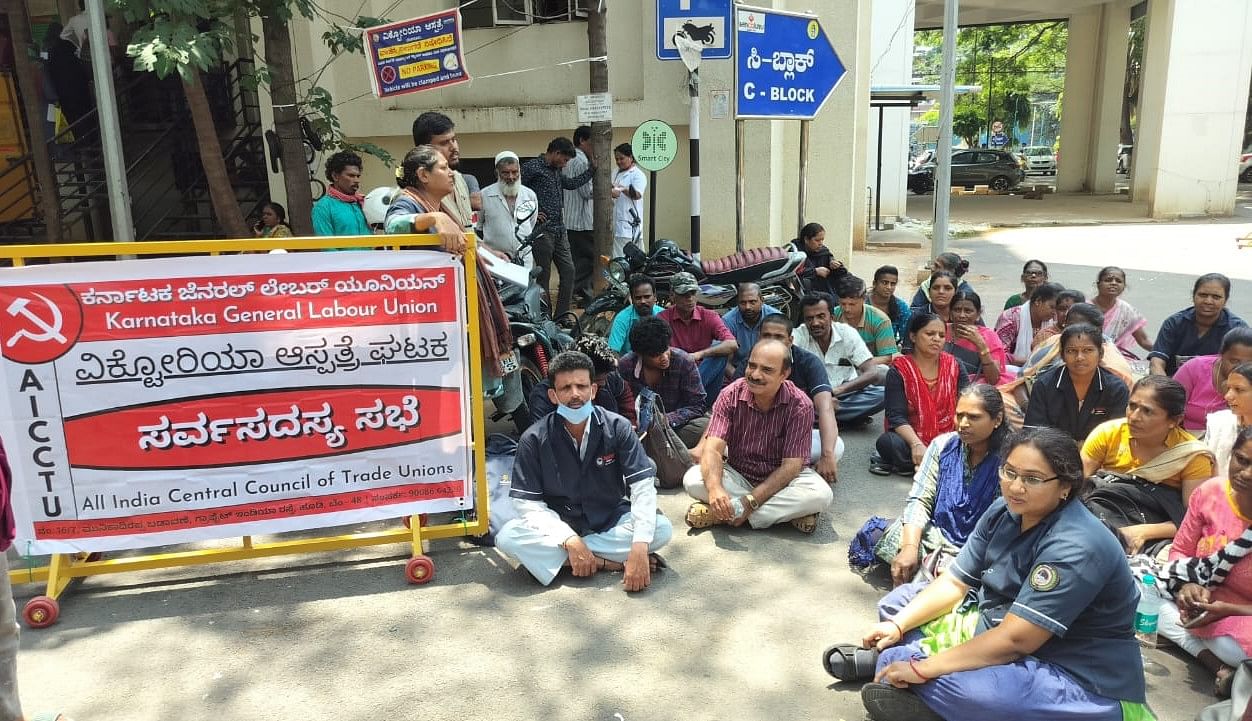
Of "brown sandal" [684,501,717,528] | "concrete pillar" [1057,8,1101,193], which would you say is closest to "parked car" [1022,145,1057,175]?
"concrete pillar" [1057,8,1101,193]

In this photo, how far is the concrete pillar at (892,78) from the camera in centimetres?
2033

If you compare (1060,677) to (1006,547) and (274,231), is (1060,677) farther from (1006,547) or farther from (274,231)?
(274,231)

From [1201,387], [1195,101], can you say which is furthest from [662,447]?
[1195,101]

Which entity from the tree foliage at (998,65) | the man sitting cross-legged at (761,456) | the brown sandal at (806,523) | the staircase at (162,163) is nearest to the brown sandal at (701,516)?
the man sitting cross-legged at (761,456)

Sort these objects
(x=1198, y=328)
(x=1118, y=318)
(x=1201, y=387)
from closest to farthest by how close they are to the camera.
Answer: (x=1201, y=387) < (x=1198, y=328) < (x=1118, y=318)

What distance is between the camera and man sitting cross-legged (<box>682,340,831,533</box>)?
4746 mm

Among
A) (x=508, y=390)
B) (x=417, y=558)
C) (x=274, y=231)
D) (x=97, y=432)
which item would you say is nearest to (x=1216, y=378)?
(x=508, y=390)

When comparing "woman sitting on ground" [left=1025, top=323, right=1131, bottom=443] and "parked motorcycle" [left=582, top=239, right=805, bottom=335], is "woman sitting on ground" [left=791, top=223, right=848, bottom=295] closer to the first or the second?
"parked motorcycle" [left=582, top=239, right=805, bottom=335]

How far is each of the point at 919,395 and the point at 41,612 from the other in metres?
4.72

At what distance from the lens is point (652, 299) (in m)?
6.84

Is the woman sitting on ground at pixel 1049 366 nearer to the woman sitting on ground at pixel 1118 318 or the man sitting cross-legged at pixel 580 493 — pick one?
the woman sitting on ground at pixel 1118 318

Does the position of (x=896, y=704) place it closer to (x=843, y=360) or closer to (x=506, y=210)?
(x=843, y=360)

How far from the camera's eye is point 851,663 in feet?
11.2

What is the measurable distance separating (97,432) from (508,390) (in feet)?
7.36
